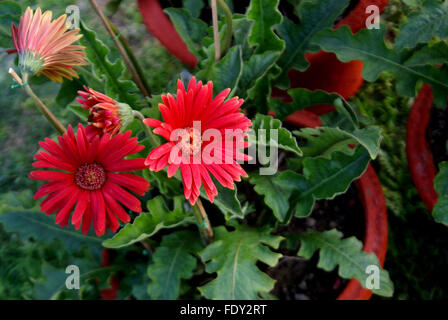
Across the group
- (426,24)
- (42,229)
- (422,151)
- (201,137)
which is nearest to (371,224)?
(422,151)

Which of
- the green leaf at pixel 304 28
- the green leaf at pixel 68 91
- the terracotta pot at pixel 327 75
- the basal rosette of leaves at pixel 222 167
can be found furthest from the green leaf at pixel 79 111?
the terracotta pot at pixel 327 75

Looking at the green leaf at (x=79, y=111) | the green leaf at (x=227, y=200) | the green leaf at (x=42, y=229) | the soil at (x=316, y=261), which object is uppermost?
the green leaf at (x=79, y=111)

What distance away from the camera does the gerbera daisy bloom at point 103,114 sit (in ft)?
1.86

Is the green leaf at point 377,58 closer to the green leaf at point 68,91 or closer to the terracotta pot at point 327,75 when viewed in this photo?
the terracotta pot at point 327,75

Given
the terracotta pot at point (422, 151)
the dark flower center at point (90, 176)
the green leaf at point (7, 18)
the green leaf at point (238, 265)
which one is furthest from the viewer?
the terracotta pot at point (422, 151)

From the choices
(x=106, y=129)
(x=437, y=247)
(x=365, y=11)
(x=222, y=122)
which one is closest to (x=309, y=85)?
(x=365, y=11)

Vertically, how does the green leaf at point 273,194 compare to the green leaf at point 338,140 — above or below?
below

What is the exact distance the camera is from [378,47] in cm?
101

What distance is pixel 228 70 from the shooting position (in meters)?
0.85

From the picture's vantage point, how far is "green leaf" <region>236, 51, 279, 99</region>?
90cm

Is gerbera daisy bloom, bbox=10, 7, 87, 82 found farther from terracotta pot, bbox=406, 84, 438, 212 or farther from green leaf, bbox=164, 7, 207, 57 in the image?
terracotta pot, bbox=406, 84, 438, 212

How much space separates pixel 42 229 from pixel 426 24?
3.29 ft

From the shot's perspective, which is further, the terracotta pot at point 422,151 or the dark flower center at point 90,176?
the terracotta pot at point 422,151

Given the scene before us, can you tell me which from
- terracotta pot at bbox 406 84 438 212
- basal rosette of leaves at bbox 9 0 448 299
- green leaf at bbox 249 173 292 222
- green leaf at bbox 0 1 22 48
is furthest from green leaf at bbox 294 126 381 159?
green leaf at bbox 0 1 22 48
